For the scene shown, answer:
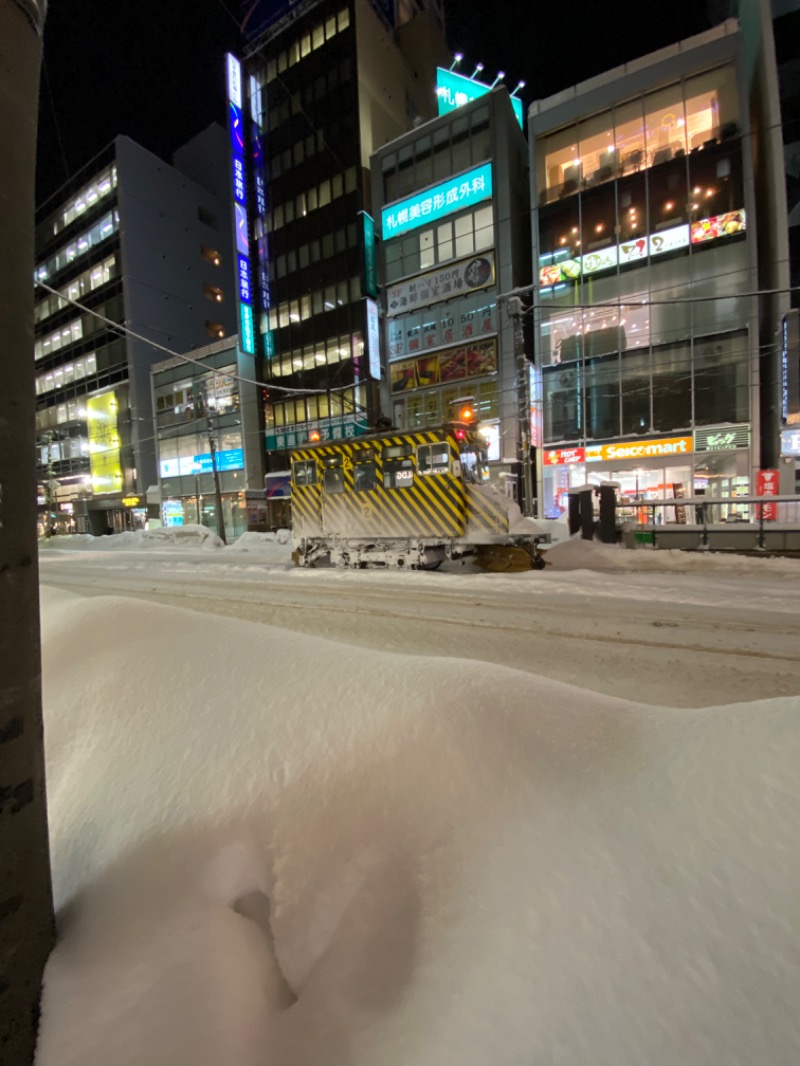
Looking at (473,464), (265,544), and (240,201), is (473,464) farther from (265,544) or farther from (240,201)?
(240,201)

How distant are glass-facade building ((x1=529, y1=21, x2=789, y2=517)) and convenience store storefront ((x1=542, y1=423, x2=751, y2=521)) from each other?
0.20ft

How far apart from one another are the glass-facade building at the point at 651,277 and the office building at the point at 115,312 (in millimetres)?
33853

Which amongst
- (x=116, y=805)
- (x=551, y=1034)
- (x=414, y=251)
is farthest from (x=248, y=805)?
(x=414, y=251)

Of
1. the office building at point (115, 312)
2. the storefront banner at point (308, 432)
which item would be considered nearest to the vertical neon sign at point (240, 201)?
the storefront banner at point (308, 432)

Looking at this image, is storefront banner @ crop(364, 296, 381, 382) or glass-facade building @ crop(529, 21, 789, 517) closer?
glass-facade building @ crop(529, 21, 789, 517)

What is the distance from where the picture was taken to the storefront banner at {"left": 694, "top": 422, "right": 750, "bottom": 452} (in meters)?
22.3

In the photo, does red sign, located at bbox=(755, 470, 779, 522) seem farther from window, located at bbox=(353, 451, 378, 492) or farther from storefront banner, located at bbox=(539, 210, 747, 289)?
window, located at bbox=(353, 451, 378, 492)

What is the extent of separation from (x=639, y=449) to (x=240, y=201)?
1399 inches

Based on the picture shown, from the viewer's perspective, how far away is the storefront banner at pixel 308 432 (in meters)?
34.6

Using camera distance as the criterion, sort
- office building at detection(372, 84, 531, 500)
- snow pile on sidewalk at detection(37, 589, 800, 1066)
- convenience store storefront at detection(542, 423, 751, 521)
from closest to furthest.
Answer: snow pile on sidewalk at detection(37, 589, 800, 1066) < convenience store storefront at detection(542, 423, 751, 521) < office building at detection(372, 84, 531, 500)

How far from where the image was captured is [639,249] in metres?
24.0

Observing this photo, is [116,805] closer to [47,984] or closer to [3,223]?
[47,984]

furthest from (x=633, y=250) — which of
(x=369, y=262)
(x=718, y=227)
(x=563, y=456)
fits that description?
(x=369, y=262)

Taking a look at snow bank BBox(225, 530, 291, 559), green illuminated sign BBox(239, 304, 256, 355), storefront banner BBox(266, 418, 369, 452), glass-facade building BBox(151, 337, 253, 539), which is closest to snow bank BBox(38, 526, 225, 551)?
snow bank BBox(225, 530, 291, 559)
